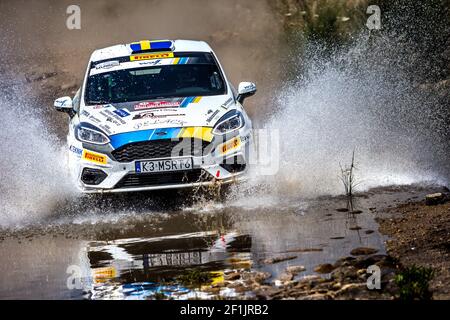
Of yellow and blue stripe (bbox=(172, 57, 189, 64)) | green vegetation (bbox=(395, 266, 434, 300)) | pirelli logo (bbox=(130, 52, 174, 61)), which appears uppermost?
pirelli logo (bbox=(130, 52, 174, 61))

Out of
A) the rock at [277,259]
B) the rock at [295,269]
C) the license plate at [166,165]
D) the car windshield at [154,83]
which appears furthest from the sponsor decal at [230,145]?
the rock at [295,269]

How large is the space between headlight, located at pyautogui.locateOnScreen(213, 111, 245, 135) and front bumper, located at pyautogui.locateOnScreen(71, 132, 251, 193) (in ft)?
0.50

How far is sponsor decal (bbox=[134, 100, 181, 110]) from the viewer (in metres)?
10.8

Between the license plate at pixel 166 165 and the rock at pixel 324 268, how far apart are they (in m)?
3.24

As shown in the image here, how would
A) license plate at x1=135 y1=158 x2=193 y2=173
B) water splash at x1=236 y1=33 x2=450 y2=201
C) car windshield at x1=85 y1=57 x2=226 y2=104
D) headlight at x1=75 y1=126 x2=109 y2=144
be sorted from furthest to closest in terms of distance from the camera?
car windshield at x1=85 y1=57 x2=226 y2=104, water splash at x1=236 y1=33 x2=450 y2=201, headlight at x1=75 y1=126 x2=109 y2=144, license plate at x1=135 y1=158 x2=193 y2=173

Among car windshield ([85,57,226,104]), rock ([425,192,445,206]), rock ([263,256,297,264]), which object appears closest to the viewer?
rock ([263,256,297,264])

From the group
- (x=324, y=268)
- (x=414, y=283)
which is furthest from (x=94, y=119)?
(x=414, y=283)

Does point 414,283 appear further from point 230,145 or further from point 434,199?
point 230,145

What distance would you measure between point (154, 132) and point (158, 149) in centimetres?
21

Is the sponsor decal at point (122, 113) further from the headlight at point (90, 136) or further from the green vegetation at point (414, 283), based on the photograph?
the green vegetation at point (414, 283)

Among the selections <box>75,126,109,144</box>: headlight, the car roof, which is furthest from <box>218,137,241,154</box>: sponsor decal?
the car roof

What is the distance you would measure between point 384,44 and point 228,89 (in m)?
6.32

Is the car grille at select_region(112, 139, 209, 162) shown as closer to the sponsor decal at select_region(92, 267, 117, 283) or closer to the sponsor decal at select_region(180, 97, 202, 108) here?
the sponsor decal at select_region(180, 97, 202, 108)

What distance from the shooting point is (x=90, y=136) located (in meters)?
10.4
